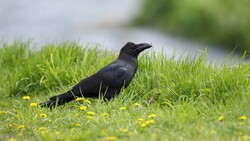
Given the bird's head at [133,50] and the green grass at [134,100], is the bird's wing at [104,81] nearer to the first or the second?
the green grass at [134,100]

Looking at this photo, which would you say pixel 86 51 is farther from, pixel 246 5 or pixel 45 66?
pixel 246 5

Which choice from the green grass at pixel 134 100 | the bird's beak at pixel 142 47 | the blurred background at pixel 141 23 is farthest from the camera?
the blurred background at pixel 141 23

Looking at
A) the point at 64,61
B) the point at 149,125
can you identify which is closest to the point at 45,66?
the point at 64,61

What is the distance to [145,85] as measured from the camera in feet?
20.8

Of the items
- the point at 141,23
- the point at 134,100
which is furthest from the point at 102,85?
the point at 141,23

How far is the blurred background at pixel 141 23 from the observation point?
15.0 meters

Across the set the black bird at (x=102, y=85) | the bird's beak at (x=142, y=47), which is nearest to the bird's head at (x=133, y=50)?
the bird's beak at (x=142, y=47)

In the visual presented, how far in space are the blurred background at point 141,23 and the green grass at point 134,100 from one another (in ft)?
19.3

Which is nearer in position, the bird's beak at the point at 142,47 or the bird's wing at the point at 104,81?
the bird's wing at the point at 104,81

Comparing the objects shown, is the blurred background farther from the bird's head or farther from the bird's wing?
the bird's wing

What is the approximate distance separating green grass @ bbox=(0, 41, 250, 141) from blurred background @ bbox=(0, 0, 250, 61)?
5.89 metres

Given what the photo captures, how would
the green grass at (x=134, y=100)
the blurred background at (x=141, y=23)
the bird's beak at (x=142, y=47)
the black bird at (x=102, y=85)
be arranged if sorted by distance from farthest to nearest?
the blurred background at (x=141, y=23)
the bird's beak at (x=142, y=47)
the black bird at (x=102, y=85)
the green grass at (x=134, y=100)

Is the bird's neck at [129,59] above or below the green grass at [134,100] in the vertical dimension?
above

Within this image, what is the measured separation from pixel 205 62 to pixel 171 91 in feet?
2.02
